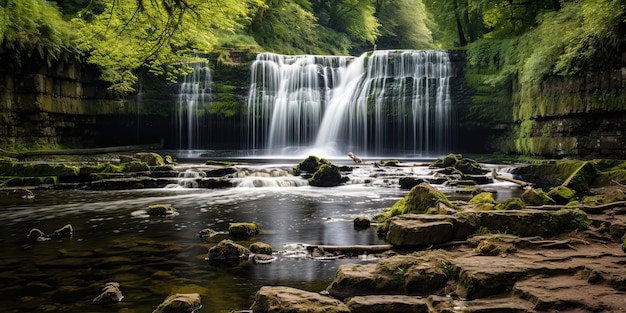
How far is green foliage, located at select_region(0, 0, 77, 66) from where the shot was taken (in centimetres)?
1955

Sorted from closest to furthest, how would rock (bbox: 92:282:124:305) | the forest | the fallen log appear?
rock (bbox: 92:282:124:305) → the fallen log → the forest

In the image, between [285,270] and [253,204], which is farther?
[253,204]

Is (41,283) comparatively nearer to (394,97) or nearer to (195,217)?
(195,217)

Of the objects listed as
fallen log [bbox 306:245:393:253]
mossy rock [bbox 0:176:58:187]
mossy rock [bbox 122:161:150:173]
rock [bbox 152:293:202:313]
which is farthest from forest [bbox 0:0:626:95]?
mossy rock [bbox 0:176:58:187]

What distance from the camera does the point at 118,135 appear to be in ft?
91.0

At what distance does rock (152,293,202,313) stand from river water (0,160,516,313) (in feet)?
0.40

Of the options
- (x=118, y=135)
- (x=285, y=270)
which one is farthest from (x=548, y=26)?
(x=118, y=135)

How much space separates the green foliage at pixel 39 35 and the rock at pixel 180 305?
18.0 m

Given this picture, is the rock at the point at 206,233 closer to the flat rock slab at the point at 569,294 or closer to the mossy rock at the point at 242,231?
the mossy rock at the point at 242,231

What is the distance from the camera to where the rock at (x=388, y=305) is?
4.09 metres

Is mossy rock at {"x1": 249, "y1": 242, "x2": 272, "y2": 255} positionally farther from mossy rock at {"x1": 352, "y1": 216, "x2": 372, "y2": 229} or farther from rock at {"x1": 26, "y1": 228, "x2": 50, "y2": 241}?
rock at {"x1": 26, "y1": 228, "x2": 50, "y2": 241}

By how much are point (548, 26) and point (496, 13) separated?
20.8 ft

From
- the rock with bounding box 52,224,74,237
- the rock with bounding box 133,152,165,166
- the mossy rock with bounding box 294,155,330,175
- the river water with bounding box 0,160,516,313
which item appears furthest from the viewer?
the rock with bounding box 133,152,165,166

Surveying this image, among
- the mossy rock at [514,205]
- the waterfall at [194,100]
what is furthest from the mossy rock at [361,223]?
the waterfall at [194,100]
